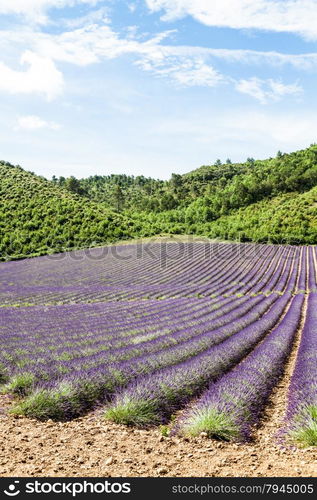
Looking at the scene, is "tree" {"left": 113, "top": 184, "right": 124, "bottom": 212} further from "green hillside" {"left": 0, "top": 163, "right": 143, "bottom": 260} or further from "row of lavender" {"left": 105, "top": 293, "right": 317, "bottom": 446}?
"row of lavender" {"left": 105, "top": 293, "right": 317, "bottom": 446}

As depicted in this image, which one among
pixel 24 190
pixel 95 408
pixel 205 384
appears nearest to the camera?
pixel 95 408

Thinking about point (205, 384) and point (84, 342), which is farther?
point (84, 342)

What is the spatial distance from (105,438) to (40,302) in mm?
17244

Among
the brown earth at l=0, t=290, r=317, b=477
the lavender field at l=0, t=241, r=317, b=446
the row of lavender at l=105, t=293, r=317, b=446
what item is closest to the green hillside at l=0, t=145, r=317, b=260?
the lavender field at l=0, t=241, r=317, b=446

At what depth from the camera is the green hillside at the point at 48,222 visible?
55750mm

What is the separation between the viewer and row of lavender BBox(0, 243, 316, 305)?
23.0 m

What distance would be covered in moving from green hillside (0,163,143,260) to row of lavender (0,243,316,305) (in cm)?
738

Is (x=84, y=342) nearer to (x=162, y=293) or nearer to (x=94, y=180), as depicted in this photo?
(x=162, y=293)

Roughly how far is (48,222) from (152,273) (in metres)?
34.0

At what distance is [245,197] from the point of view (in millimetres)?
88188

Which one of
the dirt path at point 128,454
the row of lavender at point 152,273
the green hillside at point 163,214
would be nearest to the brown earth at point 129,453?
the dirt path at point 128,454

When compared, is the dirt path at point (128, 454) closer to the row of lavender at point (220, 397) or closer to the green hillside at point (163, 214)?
the row of lavender at point (220, 397)

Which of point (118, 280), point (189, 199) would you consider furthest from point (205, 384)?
point (189, 199)
